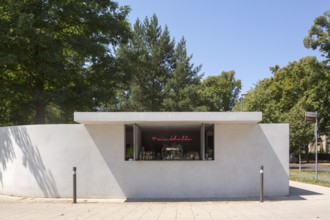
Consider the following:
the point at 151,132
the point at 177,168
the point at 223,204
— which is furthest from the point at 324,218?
the point at 151,132

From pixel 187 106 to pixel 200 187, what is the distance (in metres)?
29.0

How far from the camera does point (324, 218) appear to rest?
9898 mm

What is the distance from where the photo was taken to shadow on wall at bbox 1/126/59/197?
14469mm

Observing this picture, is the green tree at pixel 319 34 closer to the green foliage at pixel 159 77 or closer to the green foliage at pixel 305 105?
the green foliage at pixel 305 105

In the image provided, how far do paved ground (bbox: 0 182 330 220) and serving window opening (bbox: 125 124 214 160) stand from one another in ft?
6.59

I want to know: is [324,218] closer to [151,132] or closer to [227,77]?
[151,132]

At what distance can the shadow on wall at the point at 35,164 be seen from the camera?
14.5m

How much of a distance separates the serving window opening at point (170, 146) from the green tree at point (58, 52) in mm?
8815

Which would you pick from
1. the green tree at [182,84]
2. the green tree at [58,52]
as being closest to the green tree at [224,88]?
the green tree at [182,84]

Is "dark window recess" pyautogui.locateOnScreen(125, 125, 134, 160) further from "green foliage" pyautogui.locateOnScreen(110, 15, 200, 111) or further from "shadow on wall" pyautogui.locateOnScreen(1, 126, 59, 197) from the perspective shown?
"green foliage" pyautogui.locateOnScreen(110, 15, 200, 111)

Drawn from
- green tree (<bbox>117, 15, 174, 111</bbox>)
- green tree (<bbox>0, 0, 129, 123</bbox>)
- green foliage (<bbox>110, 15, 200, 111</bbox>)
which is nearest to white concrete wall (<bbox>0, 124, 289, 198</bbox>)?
green tree (<bbox>0, 0, 129, 123</bbox>)

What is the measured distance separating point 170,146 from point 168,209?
440 cm

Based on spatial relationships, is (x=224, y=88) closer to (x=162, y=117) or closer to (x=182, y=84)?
(x=182, y=84)

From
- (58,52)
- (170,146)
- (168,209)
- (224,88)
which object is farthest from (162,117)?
(224,88)
